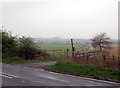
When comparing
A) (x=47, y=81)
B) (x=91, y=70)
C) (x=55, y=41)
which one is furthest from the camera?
(x=55, y=41)

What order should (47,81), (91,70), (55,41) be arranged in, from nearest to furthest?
(47,81) < (91,70) < (55,41)

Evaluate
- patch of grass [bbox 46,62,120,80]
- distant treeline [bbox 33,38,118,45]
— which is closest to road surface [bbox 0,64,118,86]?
A: patch of grass [bbox 46,62,120,80]

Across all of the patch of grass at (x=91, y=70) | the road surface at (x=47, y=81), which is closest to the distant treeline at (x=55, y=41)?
the patch of grass at (x=91, y=70)

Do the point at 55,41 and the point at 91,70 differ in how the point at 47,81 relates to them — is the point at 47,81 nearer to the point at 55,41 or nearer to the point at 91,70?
the point at 91,70

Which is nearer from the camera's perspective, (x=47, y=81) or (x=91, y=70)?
(x=47, y=81)

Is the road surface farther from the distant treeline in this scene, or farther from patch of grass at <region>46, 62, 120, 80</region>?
the distant treeline

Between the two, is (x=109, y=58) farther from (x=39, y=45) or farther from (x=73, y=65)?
(x=39, y=45)

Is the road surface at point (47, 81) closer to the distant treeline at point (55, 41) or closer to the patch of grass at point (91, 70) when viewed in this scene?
the patch of grass at point (91, 70)

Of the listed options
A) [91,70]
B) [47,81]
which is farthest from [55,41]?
[47,81]

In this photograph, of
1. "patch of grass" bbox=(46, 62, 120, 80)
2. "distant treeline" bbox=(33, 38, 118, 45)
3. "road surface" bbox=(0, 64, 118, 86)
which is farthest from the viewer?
"distant treeline" bbox=(33, 38, 118, 45)

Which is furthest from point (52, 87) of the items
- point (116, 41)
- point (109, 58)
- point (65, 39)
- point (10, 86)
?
point (65, 39)

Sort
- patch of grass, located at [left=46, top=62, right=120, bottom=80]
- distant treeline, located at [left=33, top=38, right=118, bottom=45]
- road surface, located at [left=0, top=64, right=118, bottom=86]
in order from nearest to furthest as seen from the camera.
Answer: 1. road surface, located at [left=0, top=64, right=118, bottom=86]
2. patch of grass, located at [left=46, top=62, right=120, bottom=80]
3. distant treeline, located at [left=33, top=38, right=118, bottom=45]

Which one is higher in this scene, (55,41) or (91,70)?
(55,41)

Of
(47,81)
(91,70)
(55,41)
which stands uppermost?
(55,41)
